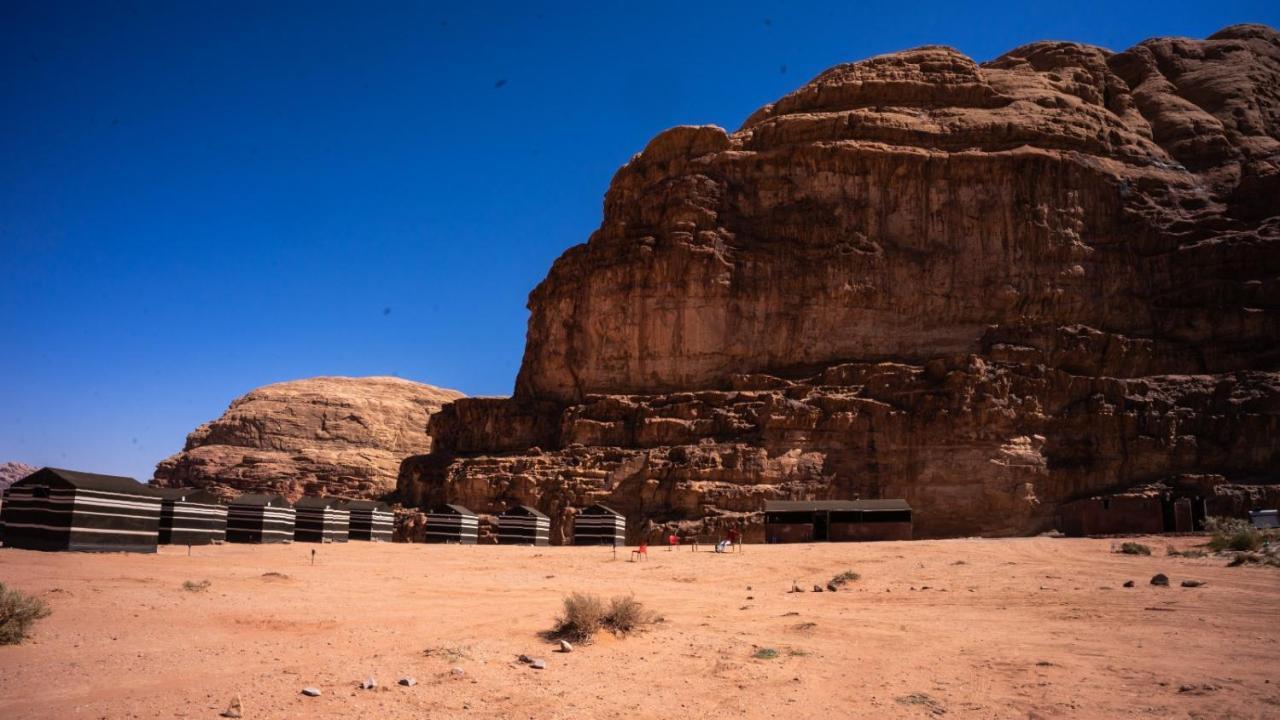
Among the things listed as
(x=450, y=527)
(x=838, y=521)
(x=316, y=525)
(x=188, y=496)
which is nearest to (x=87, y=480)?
(x=188, y=496)

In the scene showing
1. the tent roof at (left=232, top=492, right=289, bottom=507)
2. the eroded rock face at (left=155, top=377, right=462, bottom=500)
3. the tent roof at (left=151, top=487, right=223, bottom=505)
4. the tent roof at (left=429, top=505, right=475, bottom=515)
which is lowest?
the tent roof at (left=429, top=505, right=475, bottom=515)

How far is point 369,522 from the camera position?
45.8m

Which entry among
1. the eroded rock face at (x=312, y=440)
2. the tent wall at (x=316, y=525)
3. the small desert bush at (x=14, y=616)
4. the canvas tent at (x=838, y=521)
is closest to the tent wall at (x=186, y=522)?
the tent wall at (x=316, y=525)

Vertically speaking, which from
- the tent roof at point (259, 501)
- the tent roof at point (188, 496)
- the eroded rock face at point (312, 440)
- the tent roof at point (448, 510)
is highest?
the eroded rock face at point (312, 440)

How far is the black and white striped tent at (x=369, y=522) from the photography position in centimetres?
4525

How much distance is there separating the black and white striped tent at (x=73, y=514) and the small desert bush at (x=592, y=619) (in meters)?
15.4

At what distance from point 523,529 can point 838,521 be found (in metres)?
17.2

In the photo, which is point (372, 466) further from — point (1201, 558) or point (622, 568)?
point (1201, 558)

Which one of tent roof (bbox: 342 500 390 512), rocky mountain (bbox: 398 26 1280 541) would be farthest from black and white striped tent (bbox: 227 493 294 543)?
rocky mountain (bbox: 398 26 1280 541)

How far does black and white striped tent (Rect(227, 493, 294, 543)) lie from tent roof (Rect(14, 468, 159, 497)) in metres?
11.2

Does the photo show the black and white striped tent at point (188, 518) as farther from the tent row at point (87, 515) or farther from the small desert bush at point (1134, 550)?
the small desert bush at point (1134, 550)

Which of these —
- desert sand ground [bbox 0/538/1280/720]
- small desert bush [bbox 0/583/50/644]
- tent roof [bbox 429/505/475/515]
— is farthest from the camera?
tent roof [bbox 429/505/475/515]

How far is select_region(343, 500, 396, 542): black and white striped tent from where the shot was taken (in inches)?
1781

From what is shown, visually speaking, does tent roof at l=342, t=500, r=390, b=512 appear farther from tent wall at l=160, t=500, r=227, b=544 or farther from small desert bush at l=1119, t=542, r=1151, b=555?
small desert bush at l=1119, t=542, r=1151, b=555
